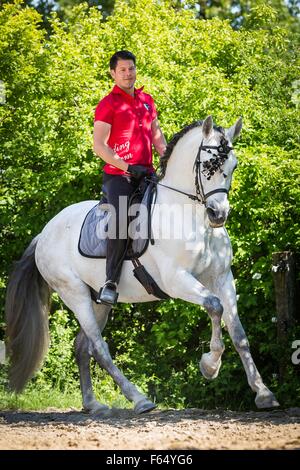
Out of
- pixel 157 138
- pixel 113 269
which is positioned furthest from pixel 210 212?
pixel 157 138

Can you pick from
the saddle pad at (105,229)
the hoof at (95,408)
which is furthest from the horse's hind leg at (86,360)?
the saddle pad at (105,229)

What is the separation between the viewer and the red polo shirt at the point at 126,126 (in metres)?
7.93

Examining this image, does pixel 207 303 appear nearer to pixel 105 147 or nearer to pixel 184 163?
pixel 184 163

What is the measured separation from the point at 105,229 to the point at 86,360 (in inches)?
68.6

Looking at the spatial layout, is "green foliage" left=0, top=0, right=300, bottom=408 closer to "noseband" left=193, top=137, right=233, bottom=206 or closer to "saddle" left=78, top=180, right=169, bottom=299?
"saddle" left=78, top=180, right=169, bottom=299

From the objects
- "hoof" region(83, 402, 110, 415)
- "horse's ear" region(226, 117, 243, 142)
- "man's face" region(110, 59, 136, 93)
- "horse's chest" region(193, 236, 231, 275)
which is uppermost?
"man's face" region(110, 59, 136, 93)

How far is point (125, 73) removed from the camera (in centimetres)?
794

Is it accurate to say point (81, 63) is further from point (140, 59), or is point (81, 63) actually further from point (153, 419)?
point (153, 419)

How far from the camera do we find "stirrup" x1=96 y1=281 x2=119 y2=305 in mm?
7871

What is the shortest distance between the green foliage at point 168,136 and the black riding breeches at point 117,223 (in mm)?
2192

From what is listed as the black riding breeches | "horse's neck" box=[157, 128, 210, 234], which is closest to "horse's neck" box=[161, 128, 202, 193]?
"horse's neck" box=[157, 128, 210, 234]

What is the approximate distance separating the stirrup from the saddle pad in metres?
0.30

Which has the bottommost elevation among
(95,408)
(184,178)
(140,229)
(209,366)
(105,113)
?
(95,408)

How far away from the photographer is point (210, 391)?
9.98 meters
